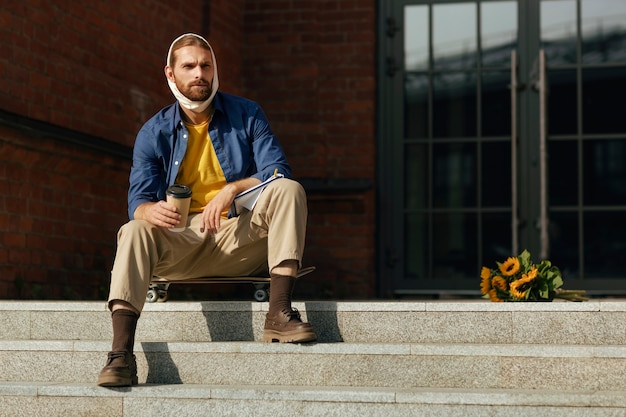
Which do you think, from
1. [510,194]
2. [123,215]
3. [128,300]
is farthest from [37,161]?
[510,194]

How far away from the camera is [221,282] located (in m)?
4.96

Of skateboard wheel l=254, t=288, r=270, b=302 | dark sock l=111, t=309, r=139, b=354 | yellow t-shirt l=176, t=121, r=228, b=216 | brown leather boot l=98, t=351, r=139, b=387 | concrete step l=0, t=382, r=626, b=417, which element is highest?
yellow t-shirt l=176, t=121, r=228, b=216

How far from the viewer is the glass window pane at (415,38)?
29.8ft

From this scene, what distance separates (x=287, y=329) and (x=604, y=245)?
4906mm

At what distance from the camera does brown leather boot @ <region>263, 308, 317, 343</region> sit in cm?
431

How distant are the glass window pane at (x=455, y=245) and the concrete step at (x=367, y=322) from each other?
4236mm

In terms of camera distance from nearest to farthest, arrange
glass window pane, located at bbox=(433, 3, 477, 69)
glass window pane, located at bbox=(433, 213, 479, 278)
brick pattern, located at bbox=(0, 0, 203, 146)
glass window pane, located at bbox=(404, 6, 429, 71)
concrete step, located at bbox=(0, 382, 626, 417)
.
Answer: concrete step, located at bbox=(0, 382, 626, 417)
brick pattern, located at bbox=(0, 0, 203, 146)
glass window pane, located at bbox=(433, 213, 479, 278)
glass window pane, located at bbox=(433, 3, 477, 69)
glass window pane, located at bbox=(404, 6, 429, 71)

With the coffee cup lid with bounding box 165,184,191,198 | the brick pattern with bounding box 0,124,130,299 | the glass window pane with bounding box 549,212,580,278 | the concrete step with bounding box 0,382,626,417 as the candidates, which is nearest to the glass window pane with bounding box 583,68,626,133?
the glass window pane with bounding box 549,212,580,278

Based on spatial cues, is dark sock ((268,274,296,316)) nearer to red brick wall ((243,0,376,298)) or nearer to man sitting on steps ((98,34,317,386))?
man sitting on steps ((98,34,317,386))

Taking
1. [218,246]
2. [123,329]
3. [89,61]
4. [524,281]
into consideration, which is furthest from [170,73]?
[89,61]

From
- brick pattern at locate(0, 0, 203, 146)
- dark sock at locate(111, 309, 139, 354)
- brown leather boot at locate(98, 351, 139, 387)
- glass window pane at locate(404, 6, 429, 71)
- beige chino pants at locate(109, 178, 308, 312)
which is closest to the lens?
brown leather boot at locate(98, 351, 139, 387)

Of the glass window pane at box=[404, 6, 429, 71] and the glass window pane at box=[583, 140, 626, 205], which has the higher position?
the glass window pane at box=[404, 6, 429, 71]

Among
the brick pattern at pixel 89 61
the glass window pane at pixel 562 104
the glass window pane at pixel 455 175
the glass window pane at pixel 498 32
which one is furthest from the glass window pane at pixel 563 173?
the brick pattern at pixel 89 61

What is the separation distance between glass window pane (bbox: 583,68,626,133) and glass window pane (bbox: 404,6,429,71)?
4.16ft
